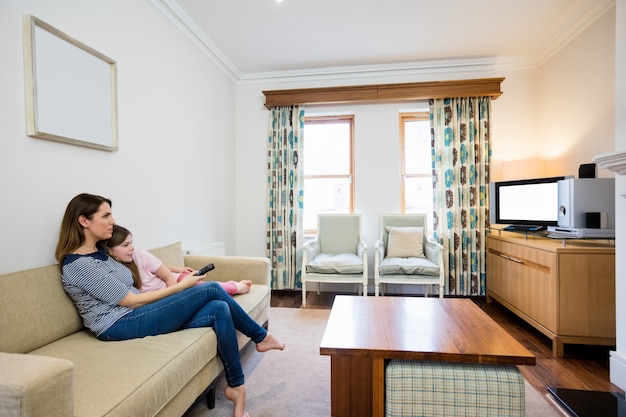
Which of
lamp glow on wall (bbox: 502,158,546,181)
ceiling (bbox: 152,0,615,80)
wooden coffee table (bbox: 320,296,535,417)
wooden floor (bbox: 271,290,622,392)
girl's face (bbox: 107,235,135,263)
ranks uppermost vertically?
ceiling (bbox: 152,0,615,80)

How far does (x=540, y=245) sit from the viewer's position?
95.9 inches

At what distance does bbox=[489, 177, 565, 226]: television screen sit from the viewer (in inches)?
106

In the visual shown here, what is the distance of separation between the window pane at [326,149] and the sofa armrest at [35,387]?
11.1ft

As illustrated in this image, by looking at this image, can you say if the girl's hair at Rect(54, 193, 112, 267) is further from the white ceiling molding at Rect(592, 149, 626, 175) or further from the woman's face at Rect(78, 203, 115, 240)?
the white ceiling molding at Rect(592, 149, 626, 175)

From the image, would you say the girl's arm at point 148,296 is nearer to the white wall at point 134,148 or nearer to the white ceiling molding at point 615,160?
the white wall at point 134,148

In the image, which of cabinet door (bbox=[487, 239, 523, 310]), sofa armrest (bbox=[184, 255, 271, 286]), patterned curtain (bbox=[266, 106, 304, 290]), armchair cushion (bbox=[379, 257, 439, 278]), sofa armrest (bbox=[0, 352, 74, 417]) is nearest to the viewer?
sofa armrest (bbox=[0, 352, 74, 417])

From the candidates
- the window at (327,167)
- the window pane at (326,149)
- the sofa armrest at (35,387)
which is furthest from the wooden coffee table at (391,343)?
the window pane at (326,149)

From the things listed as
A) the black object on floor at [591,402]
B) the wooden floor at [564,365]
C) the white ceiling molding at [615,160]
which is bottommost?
the wooden floor at [564,365]

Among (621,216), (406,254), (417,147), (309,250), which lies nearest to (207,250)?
(309,250)

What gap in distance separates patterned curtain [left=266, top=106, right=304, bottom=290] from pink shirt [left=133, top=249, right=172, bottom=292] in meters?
2.05

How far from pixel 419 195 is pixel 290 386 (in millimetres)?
2818

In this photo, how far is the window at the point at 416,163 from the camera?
394 cm

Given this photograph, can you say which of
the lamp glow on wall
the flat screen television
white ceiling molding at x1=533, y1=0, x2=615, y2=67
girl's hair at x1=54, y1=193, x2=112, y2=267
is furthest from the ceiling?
girl's hair at x1=54, y1=193, x2=112, y2=267

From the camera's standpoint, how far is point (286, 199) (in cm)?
392
